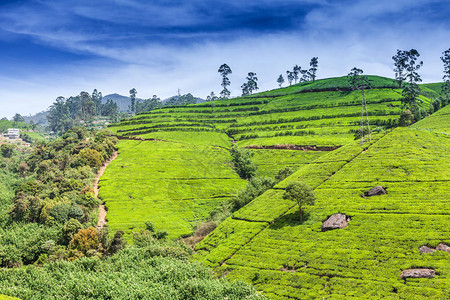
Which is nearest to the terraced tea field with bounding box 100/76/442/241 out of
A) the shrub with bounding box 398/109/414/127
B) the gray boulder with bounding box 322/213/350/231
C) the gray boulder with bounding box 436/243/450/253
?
the shrub with bounding box 398/109/414/127

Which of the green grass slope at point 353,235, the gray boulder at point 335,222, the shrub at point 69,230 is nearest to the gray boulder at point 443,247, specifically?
the green grass slope at point 353,235

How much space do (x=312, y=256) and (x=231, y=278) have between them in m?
14.9

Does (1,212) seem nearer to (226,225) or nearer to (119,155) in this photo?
(119,155)

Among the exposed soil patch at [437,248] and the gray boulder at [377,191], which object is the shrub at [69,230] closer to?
the gray boulder at [377,191]

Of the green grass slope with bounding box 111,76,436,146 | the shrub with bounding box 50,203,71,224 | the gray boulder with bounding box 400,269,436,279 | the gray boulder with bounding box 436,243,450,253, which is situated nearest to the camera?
the gray boulder with bounding box 400,269,436,279

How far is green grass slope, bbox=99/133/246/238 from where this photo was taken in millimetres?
90188

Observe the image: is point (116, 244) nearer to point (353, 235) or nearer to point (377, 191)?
point (353, 235)

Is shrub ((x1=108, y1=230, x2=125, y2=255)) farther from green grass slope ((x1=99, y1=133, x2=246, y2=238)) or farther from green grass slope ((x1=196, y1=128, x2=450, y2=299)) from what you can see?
green grass slope ((x1=196, y1=128, x2=450, y2=299))

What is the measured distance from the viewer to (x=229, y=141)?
169 m

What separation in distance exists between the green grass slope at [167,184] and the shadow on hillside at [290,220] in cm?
2605

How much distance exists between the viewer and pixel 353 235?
57.8m

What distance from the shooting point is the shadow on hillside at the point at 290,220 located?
6775cm

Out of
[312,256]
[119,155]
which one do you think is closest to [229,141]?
[119,155]

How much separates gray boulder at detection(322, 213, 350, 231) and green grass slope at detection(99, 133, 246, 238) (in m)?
37.1
